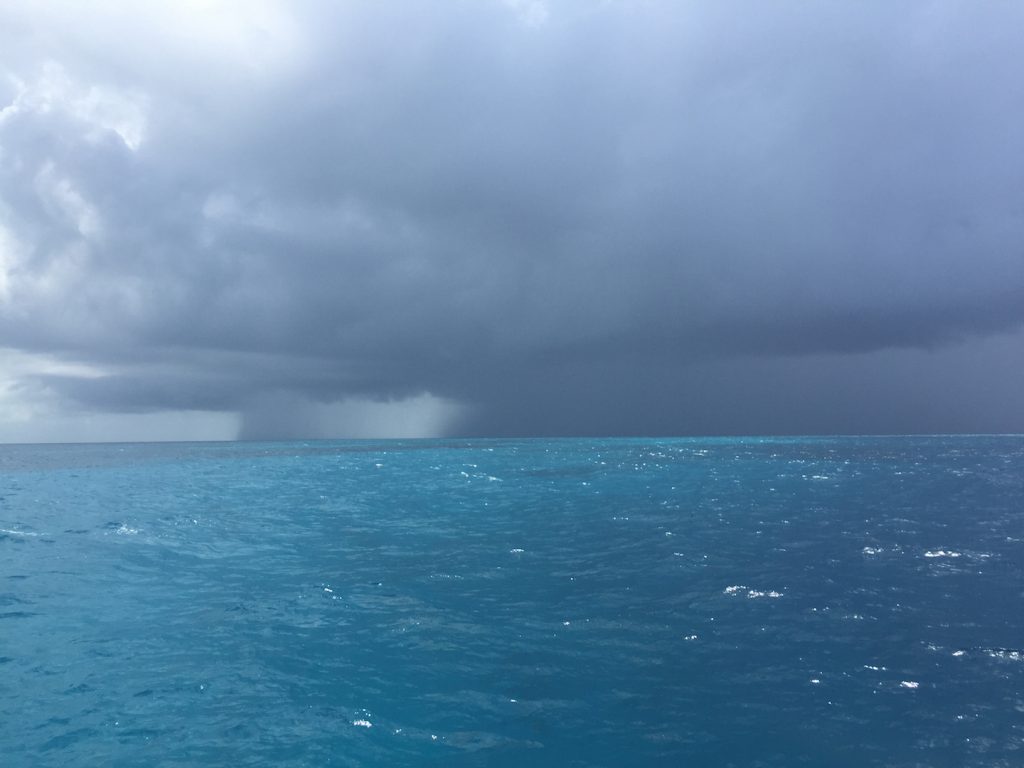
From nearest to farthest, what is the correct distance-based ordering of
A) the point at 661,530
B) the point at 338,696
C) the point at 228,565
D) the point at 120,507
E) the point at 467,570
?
the point at 338,696 → the point at 467,570 → the point at 228,565 → the point at 661,530 → the point at 120,507

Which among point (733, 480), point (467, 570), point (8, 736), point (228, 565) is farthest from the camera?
point (733, 480)

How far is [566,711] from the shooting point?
49.0 ft

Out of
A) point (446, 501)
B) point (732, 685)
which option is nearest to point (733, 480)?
point (446, 501)

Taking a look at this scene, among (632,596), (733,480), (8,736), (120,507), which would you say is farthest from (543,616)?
(733,480)

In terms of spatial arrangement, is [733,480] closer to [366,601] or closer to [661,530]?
[661,530]

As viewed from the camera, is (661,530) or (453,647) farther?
(661,530)

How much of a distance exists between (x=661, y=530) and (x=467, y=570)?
40.2 ft

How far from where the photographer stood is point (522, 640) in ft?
64.1

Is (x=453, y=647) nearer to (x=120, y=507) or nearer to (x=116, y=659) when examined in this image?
(x=116, y=659)

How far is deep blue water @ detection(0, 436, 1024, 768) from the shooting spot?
44.8ft

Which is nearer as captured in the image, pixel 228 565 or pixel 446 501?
pixel 228 565

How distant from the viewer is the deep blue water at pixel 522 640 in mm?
13664

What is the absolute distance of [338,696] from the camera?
632 inches

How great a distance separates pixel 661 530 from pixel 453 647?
778 inches
